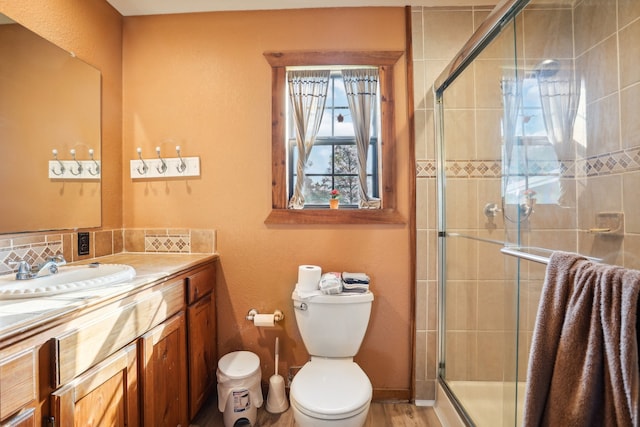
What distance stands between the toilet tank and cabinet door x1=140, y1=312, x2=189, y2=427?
2.01 ft

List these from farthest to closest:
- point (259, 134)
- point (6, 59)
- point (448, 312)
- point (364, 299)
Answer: point (259, 134) → point (448, 312) → point (364, 299) → point (6, 59)

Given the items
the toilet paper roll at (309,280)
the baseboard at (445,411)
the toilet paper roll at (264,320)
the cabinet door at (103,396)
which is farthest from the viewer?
the toilet paper roll at (264,320)

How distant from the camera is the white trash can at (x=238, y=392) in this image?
1434 mm

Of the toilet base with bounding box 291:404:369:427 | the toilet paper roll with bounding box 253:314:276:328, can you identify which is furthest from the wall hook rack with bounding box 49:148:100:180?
the toilet base with bounding box 291:404:369:427

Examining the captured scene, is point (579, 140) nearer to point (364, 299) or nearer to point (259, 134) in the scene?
point (364, 299)

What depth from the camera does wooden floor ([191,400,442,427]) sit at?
4.95 feet

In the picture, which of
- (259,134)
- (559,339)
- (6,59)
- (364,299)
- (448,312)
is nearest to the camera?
(559,339)

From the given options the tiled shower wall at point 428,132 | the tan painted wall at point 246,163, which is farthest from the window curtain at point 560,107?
the tan painted wall at point 246,163

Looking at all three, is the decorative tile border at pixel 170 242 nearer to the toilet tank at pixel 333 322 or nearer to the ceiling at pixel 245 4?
the toilet tank at pixel 333 322

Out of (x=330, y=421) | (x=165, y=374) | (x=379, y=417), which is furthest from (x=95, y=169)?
(x=379, y=417)

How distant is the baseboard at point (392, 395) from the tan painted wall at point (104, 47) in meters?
1.95

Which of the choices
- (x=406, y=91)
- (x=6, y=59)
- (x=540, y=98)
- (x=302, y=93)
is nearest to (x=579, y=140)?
(x=540, y=98)

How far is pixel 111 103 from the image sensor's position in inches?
67.8

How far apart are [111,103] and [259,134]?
93 cm
